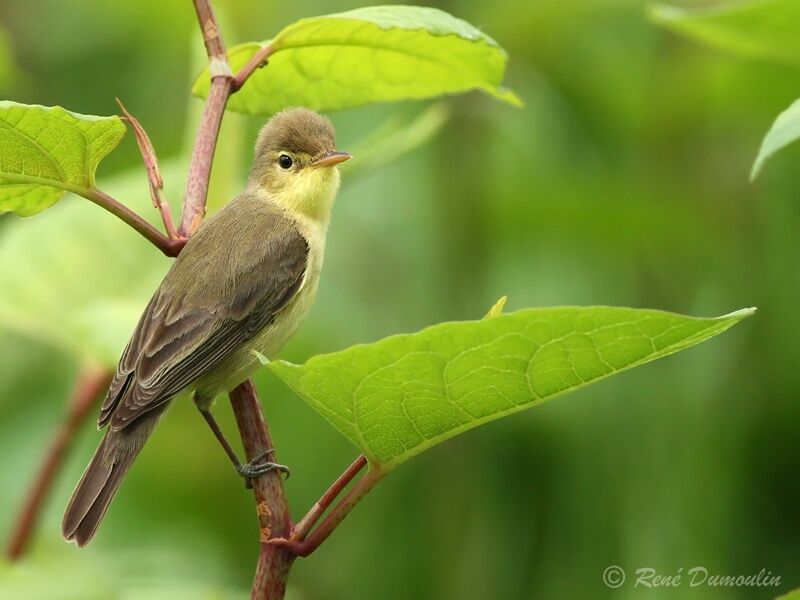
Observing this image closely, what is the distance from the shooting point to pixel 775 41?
240cm

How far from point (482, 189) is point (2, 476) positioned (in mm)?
1670

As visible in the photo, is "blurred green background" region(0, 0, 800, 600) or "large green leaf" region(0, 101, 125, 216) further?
"blurred green background" region(0, 0, 800, 600)

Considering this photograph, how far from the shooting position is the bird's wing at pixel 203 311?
2.74 meters

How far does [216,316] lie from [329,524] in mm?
1349

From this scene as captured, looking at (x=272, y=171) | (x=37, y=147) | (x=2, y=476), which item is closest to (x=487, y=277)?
(x=272, y=171)

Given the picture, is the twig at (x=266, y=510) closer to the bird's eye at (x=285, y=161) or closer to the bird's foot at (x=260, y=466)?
the bird's foot at (x=260, y=466)

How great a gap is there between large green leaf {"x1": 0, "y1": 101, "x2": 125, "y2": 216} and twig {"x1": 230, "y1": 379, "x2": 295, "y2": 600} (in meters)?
0.45

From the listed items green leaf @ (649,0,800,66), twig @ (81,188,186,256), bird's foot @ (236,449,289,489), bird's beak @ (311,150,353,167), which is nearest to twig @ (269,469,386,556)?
bird's foot @ (236,449,289,489)

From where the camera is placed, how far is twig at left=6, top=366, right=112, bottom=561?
2.67 meters

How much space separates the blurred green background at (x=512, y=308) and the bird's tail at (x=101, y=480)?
12 centimetres

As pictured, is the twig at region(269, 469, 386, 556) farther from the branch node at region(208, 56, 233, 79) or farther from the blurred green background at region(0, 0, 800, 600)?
the blurred green background at region(0, 0, 800, 600)

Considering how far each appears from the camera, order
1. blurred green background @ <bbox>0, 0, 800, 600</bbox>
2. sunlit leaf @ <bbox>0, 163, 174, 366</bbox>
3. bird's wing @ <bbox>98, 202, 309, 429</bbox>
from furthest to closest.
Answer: blurred green background @ <bbox>0, 0, 800, 600</bbox>, sunlit leaf @ <bbox>0, 163, 174, 366</bbox>, bird's wing @ <bbox>98, 202, 309, 429</bbox>

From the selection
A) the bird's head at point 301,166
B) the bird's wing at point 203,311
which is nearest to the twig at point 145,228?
the bird's wing at point 203,311

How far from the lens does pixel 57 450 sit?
9.14 feet
